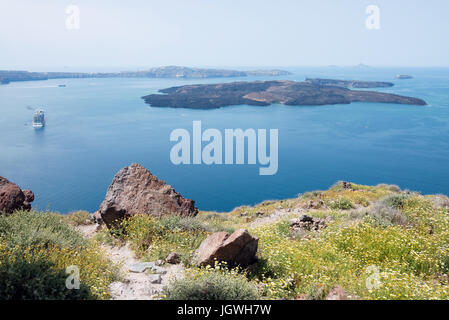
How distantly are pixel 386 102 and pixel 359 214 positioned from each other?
13438cm

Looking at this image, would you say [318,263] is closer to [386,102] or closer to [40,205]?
[40,205]

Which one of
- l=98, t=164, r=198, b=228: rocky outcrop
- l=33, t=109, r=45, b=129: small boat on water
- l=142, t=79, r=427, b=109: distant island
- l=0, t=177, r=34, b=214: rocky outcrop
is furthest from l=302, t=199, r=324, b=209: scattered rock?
l=142, t=79, r=427, b=109: distant island

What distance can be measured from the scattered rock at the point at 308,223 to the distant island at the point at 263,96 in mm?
116285

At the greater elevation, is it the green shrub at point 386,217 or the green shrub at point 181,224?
the green shrub at point 181,224

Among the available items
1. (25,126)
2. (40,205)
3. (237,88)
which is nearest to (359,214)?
(40,205)

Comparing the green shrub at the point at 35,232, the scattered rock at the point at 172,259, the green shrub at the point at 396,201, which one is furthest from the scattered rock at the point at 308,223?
the green shrub at the point at 35,232

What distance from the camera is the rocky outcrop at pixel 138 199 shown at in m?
9.09

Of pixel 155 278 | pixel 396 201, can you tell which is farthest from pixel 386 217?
pixel 155 278

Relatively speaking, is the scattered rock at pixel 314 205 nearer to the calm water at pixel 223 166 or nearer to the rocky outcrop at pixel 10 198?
the rocky outcrop at pixel 10 198

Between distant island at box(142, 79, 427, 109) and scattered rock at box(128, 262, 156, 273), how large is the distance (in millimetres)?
120010

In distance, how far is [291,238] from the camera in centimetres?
883

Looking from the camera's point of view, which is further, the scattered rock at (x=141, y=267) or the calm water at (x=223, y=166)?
the calm water at (x=223, y=166)

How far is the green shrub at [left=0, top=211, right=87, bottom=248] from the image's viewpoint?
5523 mm

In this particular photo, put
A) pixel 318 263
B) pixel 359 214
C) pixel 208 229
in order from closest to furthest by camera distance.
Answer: pixel 318 263 < pixel 208 229 < pixel 359 214
